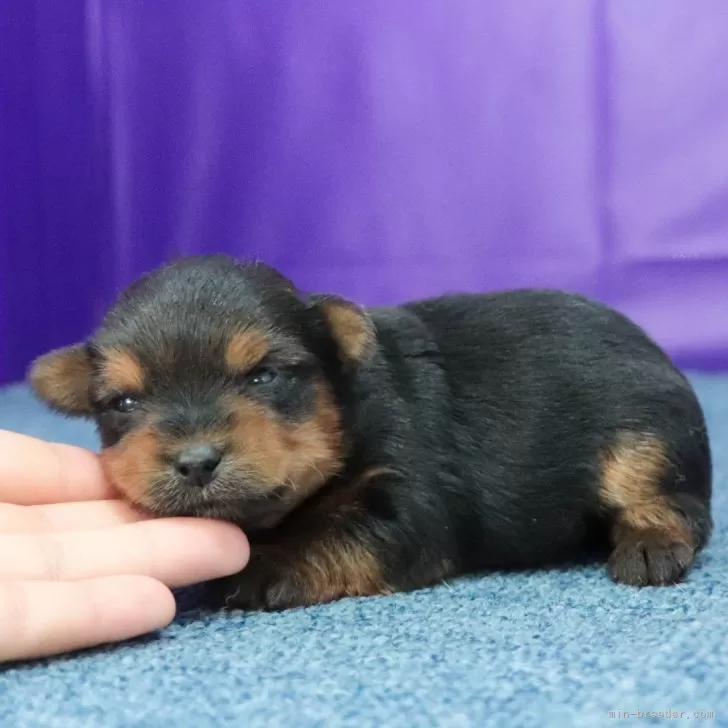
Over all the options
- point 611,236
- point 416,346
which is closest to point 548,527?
point 416,346

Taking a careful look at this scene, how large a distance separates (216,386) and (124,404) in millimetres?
271

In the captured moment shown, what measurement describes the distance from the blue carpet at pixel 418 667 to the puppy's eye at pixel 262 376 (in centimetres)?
57

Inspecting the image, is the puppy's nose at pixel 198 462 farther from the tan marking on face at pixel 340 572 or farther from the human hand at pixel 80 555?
the tan marking on face at pixel 340 572

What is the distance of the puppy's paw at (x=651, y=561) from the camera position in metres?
2.72

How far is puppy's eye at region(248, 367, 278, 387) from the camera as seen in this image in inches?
103

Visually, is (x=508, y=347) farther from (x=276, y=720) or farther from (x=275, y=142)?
(x=275, y=142)

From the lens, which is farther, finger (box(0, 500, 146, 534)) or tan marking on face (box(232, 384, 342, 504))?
finger (box(0, 500, 146, 534))

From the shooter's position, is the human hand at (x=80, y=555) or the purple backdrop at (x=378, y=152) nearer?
the human hand at (x=80, y=555)

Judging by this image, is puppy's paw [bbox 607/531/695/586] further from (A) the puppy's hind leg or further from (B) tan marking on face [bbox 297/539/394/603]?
(B) tan marking on face [bbox 297/539/394/603]

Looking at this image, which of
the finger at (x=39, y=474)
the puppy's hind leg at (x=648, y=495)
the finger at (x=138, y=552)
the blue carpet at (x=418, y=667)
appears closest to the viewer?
the blue carpet at (x=418, y=667)

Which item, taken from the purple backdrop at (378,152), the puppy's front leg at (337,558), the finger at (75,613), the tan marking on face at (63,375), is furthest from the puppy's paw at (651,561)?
the purple backdrop at (378,152)

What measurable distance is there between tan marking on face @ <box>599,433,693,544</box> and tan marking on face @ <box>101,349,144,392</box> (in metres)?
1.37

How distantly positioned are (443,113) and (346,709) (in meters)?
4.83

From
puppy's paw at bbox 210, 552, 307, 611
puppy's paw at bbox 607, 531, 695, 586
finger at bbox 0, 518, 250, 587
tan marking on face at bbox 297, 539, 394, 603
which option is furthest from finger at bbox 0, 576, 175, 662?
puppy's paw at bbox 607, 531, 695, 586
